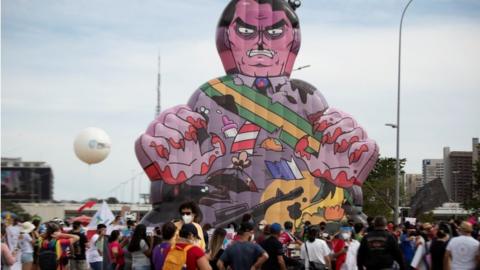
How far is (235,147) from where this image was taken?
29.9 m

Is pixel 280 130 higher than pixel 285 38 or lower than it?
lower

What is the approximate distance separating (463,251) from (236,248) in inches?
130

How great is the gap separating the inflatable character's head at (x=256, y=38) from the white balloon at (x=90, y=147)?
24.4 feet

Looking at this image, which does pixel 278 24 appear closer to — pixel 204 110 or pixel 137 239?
pixel 204 110

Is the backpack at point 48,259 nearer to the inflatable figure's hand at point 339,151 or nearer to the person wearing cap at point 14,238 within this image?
the person wearing cap at point 14,238

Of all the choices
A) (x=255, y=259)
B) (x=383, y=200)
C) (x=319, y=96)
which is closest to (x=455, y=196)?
(x=383, y=200)

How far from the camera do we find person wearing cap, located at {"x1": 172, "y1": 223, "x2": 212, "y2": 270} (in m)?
10.5

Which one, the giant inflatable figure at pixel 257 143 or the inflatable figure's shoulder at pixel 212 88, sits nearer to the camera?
the giant inflatable figure at pixel 257 143

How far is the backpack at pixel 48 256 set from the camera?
55.0 ft

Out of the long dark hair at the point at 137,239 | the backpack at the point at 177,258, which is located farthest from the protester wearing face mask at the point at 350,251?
the backpack at the point at 177,258

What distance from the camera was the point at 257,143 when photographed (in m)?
30.0

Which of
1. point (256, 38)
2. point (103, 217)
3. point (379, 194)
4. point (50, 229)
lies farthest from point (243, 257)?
point (379, 194)

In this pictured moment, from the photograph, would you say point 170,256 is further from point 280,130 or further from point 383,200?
point 383,200

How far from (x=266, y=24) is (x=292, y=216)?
6420 mm
